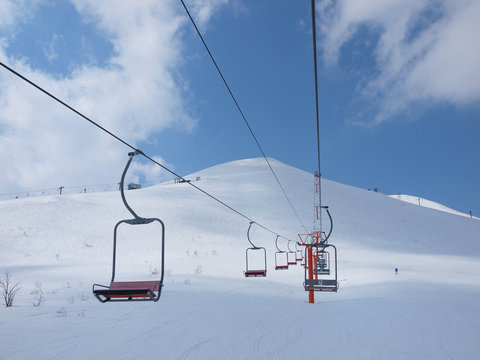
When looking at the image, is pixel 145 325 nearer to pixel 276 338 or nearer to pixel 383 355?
pixel 276 338

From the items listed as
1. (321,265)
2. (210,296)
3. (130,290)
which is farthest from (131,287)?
(321,265)

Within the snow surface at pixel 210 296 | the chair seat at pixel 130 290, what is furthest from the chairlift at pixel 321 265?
the chair seat at pixel 130 290

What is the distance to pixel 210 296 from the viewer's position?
42.8 ft

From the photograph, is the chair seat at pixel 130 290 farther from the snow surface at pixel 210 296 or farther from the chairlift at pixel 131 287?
the snow surface at pixel 210 296

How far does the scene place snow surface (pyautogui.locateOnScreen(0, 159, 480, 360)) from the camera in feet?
23.9

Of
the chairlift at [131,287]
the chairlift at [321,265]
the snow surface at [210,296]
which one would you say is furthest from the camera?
the chairlift at [321,265]

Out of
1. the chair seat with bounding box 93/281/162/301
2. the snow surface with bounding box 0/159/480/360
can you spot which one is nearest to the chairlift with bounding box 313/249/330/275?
the snow surface with bounding box 0/159/480/360

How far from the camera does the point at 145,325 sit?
866cm

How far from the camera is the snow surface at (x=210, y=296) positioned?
7.27 meters

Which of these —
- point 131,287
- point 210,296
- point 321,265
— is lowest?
point 210,296

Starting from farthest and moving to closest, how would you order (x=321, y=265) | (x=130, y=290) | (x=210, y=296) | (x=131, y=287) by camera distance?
(x=321, y=265) → (x=210, y=296) → (x=131, y=287) → (x=130, y=290)

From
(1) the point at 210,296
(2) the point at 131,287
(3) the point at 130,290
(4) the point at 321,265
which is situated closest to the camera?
(3) the point at 130,290

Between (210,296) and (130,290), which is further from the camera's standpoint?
(210,296)

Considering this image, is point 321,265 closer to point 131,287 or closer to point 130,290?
point 131,287
